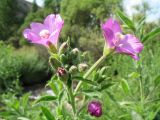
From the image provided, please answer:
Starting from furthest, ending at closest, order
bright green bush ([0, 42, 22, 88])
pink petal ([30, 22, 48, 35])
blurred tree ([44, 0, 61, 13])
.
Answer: blurred tree ([44, 0, 61, 13]) < bright green bush ([0, 42, 22, 88]) < pink petal ([30, 22, 48, 35])

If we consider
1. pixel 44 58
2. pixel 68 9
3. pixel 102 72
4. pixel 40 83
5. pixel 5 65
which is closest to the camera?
pixel 102 72

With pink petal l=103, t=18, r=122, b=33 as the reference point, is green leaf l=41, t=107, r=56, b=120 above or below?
below

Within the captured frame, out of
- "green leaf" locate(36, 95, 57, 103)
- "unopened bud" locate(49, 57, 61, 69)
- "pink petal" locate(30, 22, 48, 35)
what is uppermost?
"pink petal" locate(30, 22, 48, 35)

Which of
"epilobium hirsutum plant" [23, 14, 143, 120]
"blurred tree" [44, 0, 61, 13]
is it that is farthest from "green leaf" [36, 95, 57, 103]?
"blurred tree" [44, 0, 61, 13]

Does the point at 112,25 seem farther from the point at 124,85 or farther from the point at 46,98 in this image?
the point at 124,85

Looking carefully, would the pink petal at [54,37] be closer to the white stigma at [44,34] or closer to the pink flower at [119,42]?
the white stigma at [44,34]

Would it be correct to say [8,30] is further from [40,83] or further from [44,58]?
[40,83]

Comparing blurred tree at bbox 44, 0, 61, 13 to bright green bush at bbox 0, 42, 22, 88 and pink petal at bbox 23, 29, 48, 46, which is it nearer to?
bright green bush at bbox 0, 42, 22, 88

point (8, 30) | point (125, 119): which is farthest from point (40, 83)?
point (125, 119)
